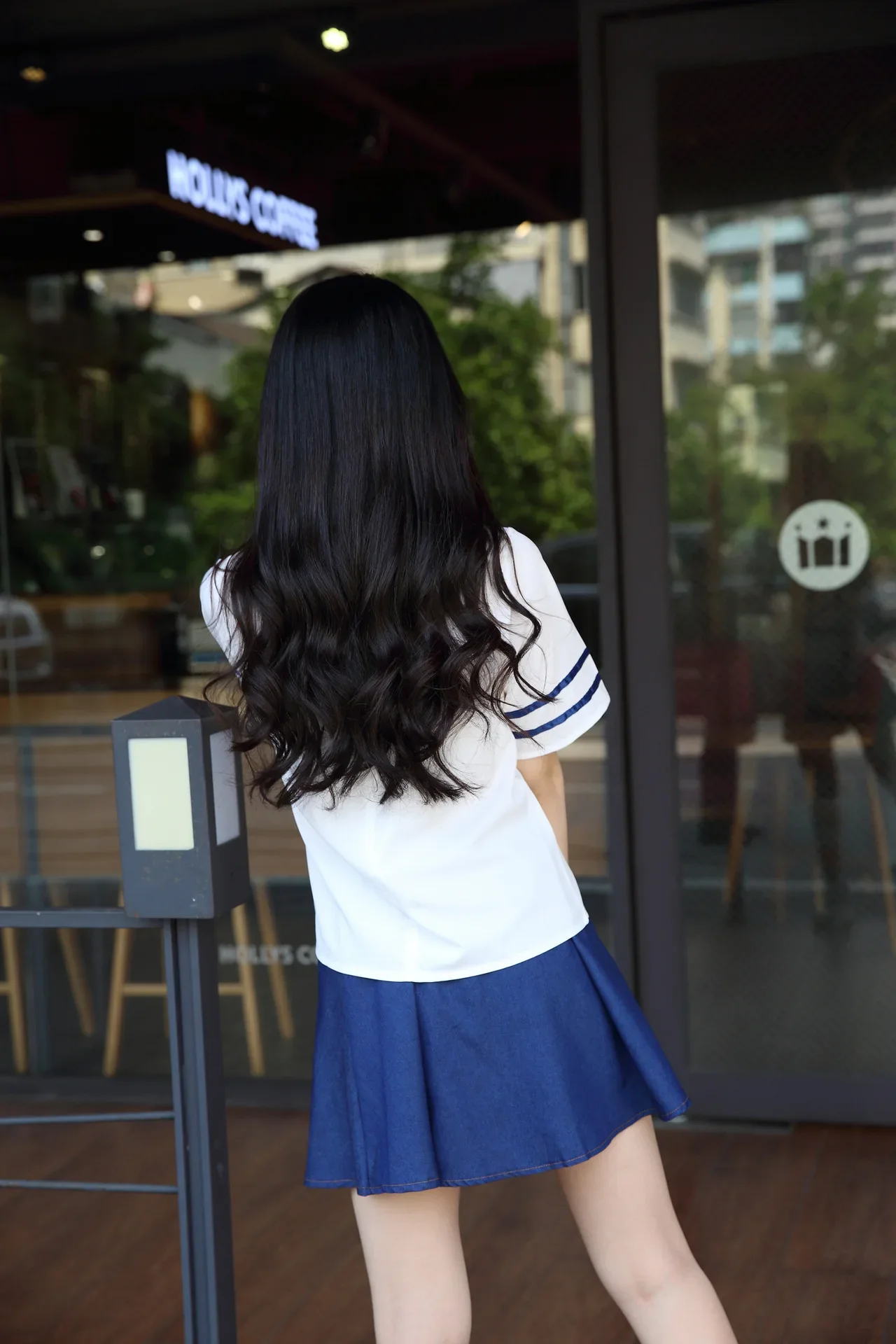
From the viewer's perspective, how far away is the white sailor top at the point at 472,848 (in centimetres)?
161

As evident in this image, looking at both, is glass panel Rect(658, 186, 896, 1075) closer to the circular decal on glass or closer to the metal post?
the circular decal on glass

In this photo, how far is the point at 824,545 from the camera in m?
3.52

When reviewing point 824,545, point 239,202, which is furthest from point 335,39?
point 824,545

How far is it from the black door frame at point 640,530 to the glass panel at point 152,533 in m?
0.19

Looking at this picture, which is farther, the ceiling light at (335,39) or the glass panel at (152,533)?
the glass panel at (152,533)

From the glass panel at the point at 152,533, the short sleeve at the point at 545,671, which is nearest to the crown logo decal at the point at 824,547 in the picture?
the glass panel at the point at 152,533

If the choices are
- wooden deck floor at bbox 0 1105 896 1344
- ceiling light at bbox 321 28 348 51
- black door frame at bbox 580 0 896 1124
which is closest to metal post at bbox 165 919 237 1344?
wooden deck floor at bbox 0 1105 896 1344

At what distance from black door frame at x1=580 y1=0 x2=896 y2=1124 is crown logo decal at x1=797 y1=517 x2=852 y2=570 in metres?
0.32

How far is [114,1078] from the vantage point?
160 inches

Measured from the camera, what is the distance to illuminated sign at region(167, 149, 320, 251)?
4398 mm

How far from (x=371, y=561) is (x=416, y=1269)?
0.80 metres

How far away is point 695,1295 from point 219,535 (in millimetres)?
3895

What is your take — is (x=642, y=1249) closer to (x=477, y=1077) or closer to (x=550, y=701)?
(x=477, y=1077)

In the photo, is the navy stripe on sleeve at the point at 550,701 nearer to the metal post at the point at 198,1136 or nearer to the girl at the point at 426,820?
the girl at the point at 426,820
